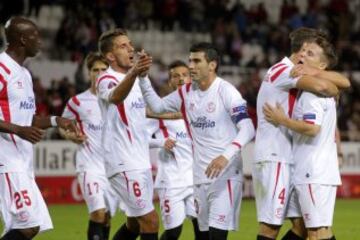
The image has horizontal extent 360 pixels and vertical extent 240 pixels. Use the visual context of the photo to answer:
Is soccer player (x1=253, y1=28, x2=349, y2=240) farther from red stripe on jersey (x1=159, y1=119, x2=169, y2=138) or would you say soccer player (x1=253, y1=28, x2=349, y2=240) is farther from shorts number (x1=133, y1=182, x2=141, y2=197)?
red stripe on jersey (x1=159, y1=119, x2=169, y2=138)

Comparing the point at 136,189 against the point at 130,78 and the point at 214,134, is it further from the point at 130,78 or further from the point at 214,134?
the point at 130,78

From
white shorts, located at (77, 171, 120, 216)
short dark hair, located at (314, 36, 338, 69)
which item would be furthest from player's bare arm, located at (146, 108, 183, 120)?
short dark hair, located at (314, 36, 338, 69)

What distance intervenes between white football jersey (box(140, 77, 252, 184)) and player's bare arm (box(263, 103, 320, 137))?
1.78ft

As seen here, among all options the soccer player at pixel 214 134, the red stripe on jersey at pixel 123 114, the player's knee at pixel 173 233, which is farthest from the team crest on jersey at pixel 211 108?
the player's knee at pixel 173 233

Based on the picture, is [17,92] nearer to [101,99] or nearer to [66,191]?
[101,99]

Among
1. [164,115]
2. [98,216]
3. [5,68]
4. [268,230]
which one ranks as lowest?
[98,216]

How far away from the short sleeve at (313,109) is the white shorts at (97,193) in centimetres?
355

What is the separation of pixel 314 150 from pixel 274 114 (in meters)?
0.46

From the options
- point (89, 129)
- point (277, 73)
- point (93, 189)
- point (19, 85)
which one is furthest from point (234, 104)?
point (89, 129)

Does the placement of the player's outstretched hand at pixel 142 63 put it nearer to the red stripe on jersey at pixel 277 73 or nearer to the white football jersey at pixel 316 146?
the red stripe on jersey at pixel 277 73

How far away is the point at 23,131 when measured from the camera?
766 centimetres

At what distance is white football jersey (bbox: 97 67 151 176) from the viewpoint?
350 inches

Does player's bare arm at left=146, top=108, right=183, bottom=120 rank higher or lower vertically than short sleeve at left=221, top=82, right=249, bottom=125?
lower

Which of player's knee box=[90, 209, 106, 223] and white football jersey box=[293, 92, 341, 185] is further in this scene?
player's knee box=[90, 209, 106, 223]
